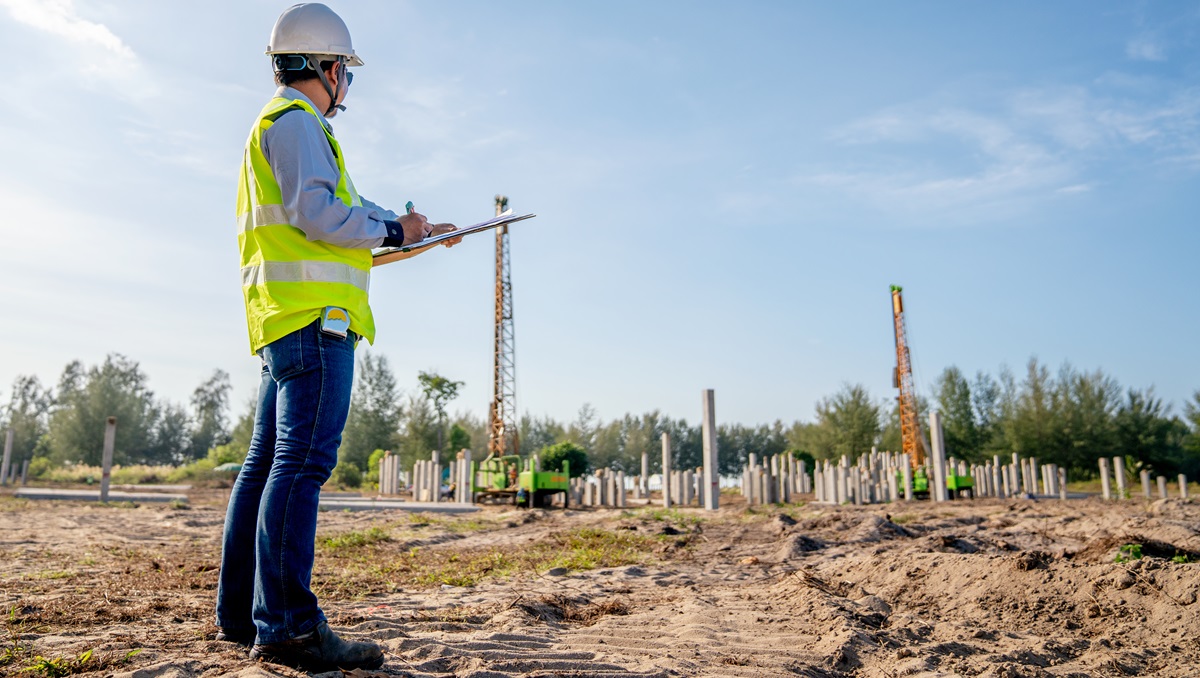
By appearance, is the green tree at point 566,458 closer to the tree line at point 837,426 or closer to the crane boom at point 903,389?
the tree line at point 837,426

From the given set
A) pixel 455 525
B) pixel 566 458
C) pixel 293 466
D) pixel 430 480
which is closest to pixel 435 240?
pixel 293 466

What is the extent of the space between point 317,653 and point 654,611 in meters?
2.18

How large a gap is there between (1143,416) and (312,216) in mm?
52034

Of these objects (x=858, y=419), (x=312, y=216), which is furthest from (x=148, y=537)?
(x=858, y=419)

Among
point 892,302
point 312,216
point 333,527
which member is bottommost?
point 333,527

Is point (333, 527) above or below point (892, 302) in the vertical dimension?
below

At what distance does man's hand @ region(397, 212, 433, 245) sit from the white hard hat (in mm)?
638

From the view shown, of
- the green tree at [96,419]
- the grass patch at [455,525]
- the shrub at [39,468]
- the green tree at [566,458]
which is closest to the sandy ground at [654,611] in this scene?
the grass patch at [455,525]

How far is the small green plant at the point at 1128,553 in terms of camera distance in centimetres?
561

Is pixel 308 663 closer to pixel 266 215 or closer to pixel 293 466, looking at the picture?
pixel 293 466

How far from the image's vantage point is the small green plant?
5609mm

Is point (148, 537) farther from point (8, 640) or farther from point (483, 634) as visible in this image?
point (483, 634)

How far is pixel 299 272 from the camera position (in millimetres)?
2607

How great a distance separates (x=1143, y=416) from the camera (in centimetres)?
4416
